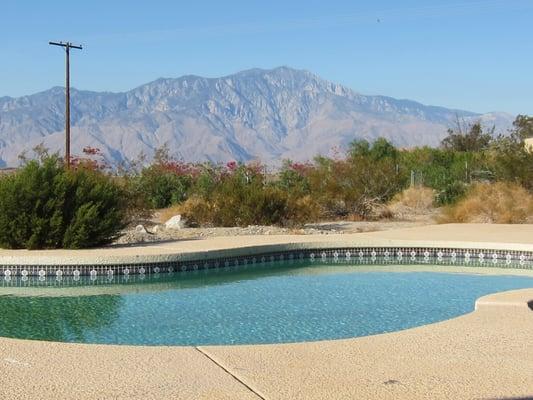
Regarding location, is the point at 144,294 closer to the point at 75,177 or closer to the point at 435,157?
the point at 75,177

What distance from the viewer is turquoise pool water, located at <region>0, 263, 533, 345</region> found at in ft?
23.2

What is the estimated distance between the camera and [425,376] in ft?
15.6

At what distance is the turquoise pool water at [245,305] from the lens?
7.08m

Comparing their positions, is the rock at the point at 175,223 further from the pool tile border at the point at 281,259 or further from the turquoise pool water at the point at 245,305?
the turquoise pool water at the point at 245,305

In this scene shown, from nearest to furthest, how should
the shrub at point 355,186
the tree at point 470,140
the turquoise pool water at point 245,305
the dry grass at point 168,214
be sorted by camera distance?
the turquoise pool water at point 245,305 < the dry grass at point 168,214 < the shrub at point 355,186 < the tree at point 470,140

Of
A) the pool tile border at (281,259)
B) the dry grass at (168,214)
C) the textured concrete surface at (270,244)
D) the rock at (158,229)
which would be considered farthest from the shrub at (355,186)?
the pool tile border at (281,259)

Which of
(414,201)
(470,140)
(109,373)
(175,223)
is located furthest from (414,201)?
(470,140)

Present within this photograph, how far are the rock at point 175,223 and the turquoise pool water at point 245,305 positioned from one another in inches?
174

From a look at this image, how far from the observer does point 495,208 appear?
657 inches

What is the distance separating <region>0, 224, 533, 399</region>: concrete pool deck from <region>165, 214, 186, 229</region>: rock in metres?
9.79

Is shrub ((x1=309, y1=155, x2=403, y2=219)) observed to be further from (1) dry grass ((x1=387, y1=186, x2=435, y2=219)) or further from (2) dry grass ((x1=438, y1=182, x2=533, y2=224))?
(2) dry grass ((x1=438, y1=182, x2=533, y2=224))

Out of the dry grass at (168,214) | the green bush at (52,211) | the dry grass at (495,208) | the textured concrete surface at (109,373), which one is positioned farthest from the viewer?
the dry grass at (168,214)

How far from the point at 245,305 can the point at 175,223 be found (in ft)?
24.1

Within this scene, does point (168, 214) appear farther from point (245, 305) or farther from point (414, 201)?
point (245, 305)
